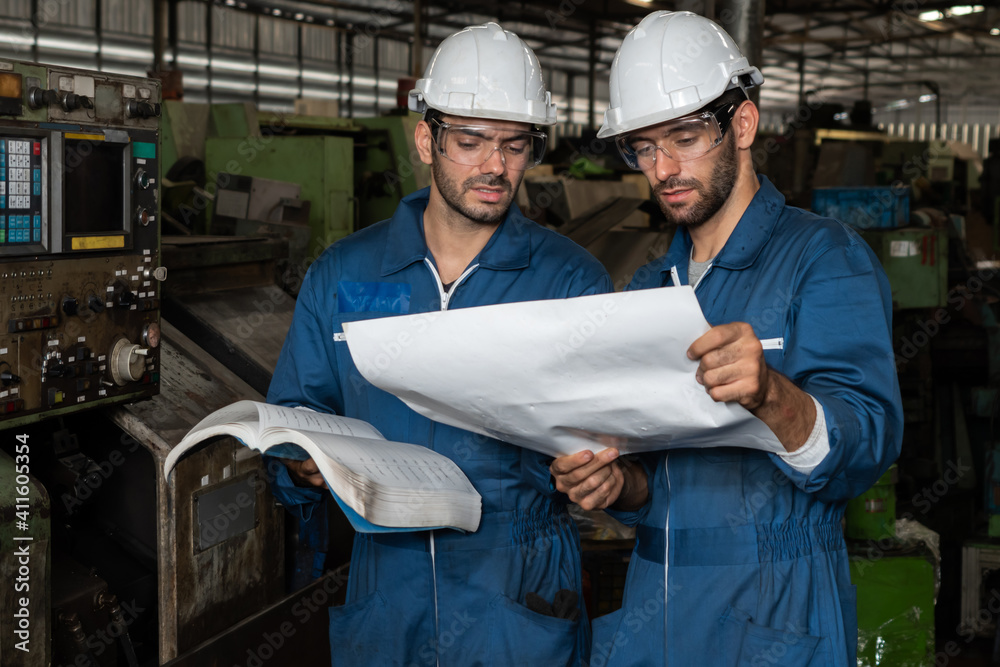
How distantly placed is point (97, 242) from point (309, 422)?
1.99 ft

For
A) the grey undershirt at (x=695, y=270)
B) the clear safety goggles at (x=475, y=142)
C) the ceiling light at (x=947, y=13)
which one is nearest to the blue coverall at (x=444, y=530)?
the clear safety goggles at (x=475, y=142)

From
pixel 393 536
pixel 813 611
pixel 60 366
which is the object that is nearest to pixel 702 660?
pixel 813 611

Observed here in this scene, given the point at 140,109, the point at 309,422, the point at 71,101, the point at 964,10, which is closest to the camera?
the point at 309,422

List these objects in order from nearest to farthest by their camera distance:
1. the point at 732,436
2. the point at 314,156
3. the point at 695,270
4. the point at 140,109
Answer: the point at 732,436 < the point at 695,270 < the point at 140,109 < the point at 314,156

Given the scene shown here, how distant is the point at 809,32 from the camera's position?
48.5ft

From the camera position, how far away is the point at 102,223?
1.51 m

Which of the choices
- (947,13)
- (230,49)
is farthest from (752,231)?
(947,13)

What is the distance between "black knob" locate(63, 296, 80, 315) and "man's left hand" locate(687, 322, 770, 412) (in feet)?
3.56

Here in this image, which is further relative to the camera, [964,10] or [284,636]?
[964,10]

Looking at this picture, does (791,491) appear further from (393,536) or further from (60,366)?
(60,366)

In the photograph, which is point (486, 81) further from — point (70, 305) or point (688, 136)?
point (70, 305)

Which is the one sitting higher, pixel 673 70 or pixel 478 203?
pixel 673 70

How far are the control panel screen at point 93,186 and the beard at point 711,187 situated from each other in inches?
36.3

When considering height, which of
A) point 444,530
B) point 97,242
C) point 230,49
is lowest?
point 444,530
